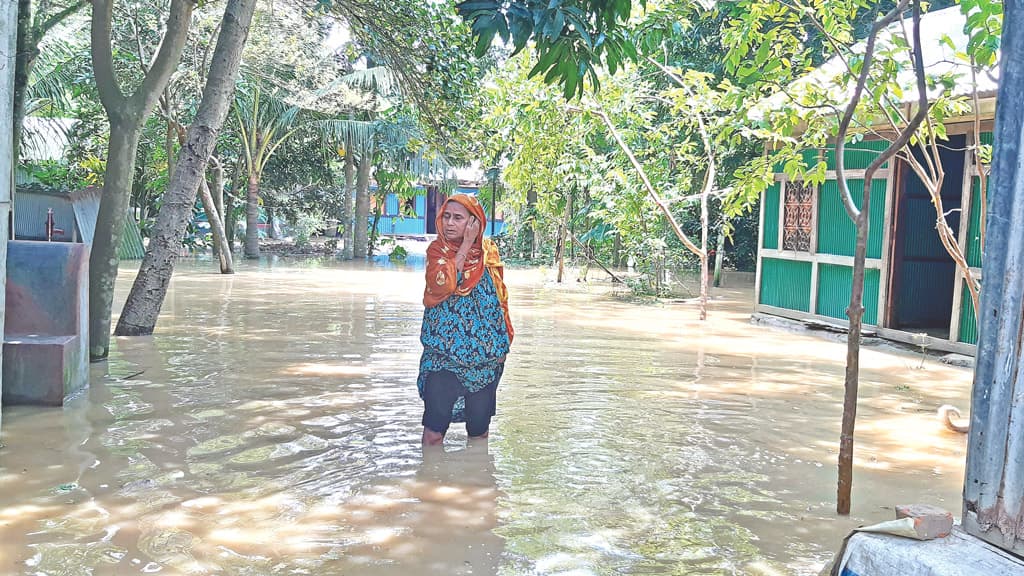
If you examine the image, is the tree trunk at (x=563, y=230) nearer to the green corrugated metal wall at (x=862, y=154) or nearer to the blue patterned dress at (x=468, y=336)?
the green corrugated metal wall at (x=862, y=154)

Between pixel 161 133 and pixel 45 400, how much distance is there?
799 inches

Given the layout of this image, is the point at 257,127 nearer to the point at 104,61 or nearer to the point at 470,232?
the point at 104,61

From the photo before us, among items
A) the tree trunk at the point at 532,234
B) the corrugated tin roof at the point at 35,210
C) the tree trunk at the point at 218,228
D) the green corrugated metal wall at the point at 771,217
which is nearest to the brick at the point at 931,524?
the green corrugated metal wall at the point at 771,217

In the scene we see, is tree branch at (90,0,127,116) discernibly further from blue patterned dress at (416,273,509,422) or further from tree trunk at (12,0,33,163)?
blue patterned dress at (416,273,509,422)

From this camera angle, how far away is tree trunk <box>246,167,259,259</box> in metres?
25.2

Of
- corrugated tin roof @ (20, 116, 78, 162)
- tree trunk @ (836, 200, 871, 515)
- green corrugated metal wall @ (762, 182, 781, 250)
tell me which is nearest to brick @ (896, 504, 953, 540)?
tree trunk @ (836, 200, 871, 515)

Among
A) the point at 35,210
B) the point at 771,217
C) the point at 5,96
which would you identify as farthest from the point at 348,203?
the point at 5,96

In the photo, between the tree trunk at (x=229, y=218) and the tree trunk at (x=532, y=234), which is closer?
the tree trunk at (x=532, y=234)

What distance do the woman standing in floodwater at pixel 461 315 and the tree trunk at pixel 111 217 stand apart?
15.0 ft

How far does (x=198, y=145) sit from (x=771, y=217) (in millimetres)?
8229

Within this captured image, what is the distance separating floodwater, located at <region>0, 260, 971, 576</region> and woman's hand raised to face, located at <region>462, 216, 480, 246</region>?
52.4 inches

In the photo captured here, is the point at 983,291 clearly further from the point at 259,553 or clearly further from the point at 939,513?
the point at 259,553

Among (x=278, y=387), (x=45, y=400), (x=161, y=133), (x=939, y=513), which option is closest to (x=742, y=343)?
(x=278, y=387)

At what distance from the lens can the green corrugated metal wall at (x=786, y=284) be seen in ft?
41.2
